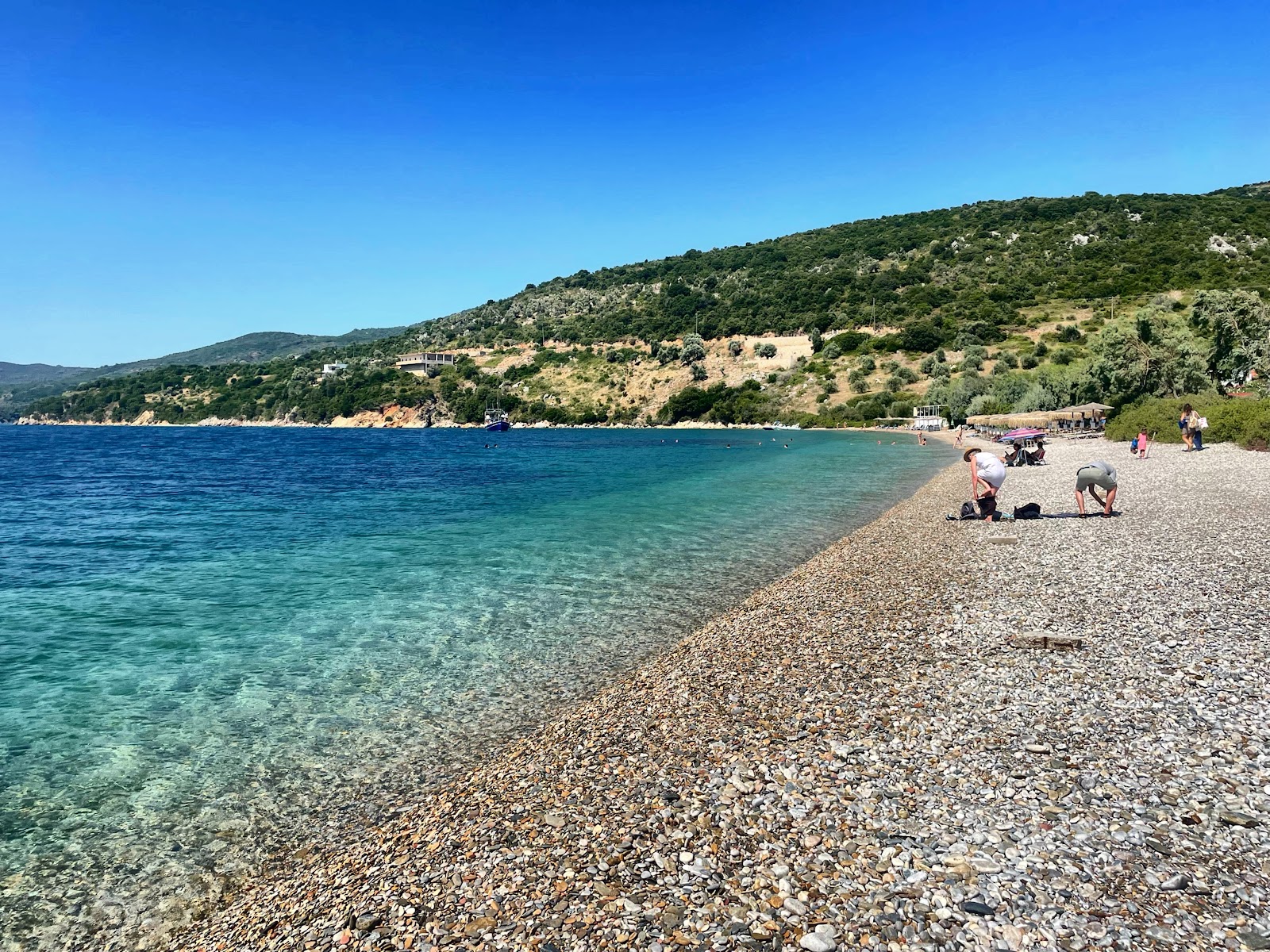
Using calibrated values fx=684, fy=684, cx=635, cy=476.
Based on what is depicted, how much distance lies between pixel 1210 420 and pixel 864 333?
10020cm

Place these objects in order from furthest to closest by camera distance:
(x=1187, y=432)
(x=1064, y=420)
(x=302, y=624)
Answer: (x=1064, y=420) → (x=1187, y=432) → (x=302, y=624)

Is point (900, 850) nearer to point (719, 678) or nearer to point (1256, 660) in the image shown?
point (719, 678)

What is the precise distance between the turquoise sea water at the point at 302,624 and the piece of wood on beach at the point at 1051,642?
5.75 metres

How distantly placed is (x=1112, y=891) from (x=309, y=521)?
1140 inches

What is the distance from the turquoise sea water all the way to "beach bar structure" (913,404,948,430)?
6530cm

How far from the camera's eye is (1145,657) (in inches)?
347

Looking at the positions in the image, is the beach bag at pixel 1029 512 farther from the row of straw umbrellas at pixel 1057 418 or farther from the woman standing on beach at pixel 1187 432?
the row of straw umbrellas at pixel 1057 418

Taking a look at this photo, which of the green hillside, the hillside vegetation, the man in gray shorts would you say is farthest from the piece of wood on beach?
the green hillside

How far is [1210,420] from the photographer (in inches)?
1594

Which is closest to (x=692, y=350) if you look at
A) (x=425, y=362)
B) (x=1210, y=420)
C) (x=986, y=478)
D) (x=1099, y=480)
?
(x=425, y=362)

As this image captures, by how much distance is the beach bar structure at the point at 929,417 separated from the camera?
96938 mm

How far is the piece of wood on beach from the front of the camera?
9461 mm

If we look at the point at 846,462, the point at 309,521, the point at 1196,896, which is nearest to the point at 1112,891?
the point at 1196,896

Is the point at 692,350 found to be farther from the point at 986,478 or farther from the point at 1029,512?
the point at 1029,512
